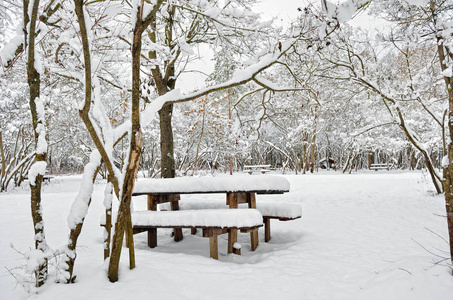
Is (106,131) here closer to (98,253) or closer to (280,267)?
(98,253)

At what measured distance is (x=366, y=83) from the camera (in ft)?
22.9

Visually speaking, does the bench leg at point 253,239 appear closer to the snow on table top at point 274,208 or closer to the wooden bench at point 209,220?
the snow on table top at point 274,208

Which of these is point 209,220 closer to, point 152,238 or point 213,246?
point 213,246

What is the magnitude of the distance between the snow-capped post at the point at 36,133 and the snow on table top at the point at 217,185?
2.01 meters

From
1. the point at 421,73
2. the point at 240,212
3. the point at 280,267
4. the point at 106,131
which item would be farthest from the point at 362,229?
the point at 106,131

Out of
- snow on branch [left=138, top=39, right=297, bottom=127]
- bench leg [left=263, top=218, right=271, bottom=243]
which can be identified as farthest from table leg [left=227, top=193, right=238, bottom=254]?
snow on branch [left=138, top=39, right=297, bottom=127]

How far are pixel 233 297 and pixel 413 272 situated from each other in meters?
1.65

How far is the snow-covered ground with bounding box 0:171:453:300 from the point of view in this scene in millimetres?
2492

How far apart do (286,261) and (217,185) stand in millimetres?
1295

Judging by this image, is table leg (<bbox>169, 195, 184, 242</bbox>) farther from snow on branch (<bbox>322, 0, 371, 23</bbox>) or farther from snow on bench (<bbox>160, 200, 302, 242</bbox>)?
snow on branch (<bbox>322, 0, 371, 23</bbox>)

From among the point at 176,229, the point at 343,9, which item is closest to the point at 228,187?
the point at 176,229

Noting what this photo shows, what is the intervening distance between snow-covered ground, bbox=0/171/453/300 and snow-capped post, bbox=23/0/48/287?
32cm

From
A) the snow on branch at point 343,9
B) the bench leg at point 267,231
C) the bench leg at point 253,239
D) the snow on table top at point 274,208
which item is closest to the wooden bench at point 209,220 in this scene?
the bench leg at point 253,239

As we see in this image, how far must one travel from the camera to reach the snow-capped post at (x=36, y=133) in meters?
2.34
